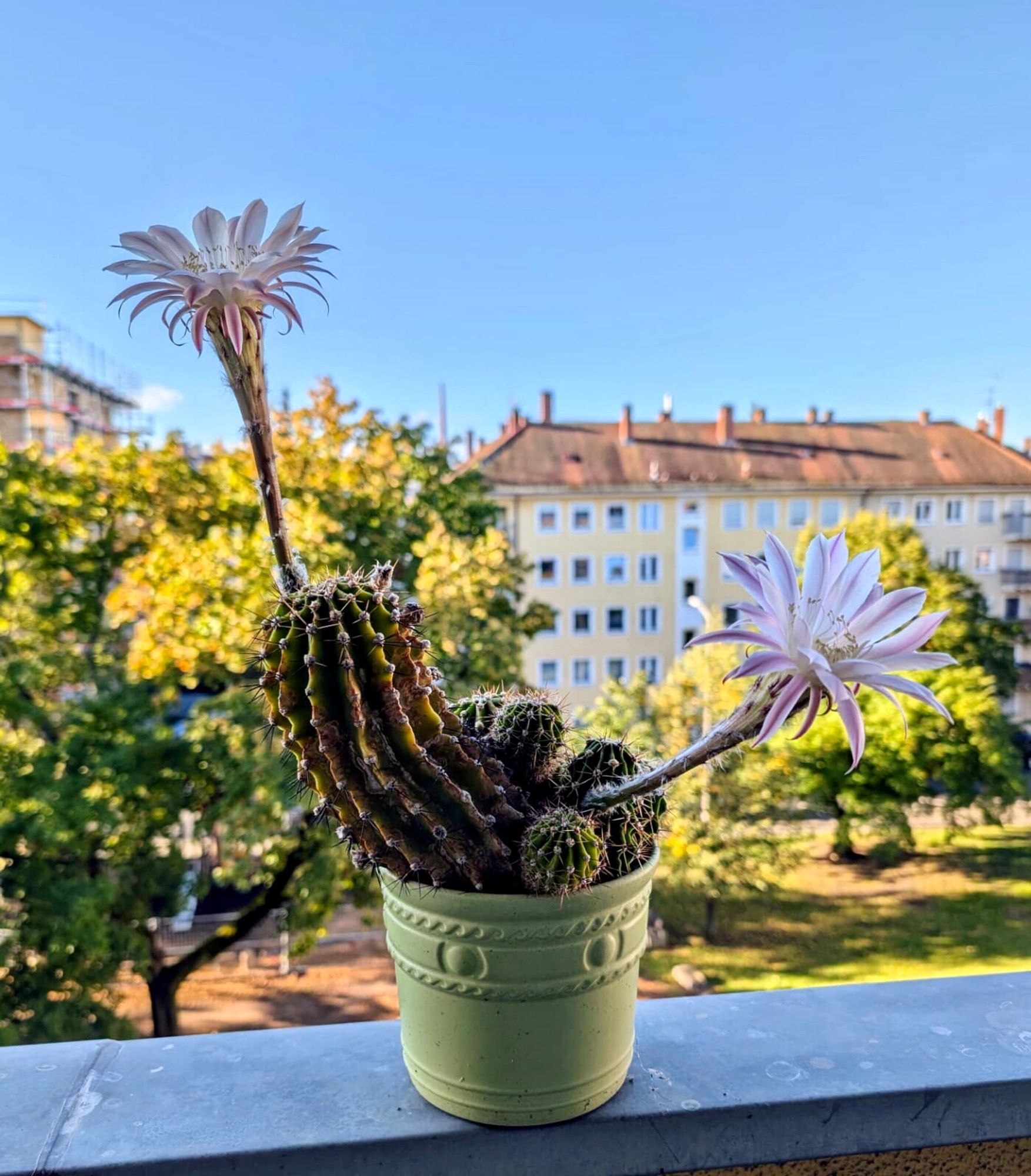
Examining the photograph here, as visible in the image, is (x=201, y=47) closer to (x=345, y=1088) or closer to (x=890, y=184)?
(x=345, y=1088)

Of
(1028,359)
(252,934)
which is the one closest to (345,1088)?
(252,934)

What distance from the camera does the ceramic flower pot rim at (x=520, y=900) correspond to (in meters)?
0.54

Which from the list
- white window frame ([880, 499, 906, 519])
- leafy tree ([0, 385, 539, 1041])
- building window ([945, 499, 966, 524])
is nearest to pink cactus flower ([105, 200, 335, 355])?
leafy tree ([0, 385, 539, 1041])

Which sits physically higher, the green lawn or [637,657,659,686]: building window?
[637,657,659,686]: building window

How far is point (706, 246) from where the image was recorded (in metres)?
7.86

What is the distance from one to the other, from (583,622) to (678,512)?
2.20 metres

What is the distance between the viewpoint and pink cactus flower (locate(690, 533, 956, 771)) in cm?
46

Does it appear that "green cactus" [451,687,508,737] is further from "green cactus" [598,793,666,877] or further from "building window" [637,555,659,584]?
"building window" [637,555,659,584]

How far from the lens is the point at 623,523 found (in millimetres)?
12281

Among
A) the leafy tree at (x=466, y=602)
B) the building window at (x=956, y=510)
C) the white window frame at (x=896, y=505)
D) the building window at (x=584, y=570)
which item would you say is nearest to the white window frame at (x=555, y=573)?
the building window at (x=584, y=570)

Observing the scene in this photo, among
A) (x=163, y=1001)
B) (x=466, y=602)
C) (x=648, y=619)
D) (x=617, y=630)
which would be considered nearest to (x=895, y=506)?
(x=648, y=619)

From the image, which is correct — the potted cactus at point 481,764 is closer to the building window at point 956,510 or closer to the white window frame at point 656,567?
the white window frame at point 656,567

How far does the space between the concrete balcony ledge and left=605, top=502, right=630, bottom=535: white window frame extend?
1163 centimetres

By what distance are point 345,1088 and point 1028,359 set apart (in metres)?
10.8
